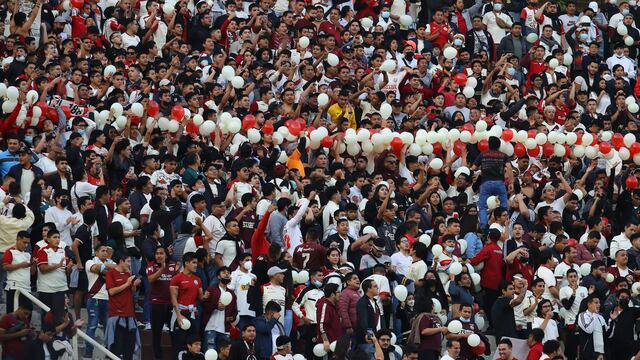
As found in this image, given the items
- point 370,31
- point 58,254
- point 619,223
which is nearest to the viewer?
point 58,254

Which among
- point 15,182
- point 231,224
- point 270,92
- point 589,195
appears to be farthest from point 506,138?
point 15,182

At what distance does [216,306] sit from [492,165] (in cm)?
633

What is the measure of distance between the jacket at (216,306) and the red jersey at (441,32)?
1111 cm

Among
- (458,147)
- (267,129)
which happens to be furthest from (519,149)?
(267,129)

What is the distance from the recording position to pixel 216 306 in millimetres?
22156

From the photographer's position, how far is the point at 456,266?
2381 cm

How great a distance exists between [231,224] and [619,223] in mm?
7433

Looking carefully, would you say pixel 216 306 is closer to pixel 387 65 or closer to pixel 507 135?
pixel 507 135

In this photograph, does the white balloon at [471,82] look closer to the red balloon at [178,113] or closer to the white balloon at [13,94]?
the red balloon at [178,113]

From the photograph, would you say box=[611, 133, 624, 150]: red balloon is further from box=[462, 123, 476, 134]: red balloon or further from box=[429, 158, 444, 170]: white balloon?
box=[429, 158, 444, 170]: white balloon

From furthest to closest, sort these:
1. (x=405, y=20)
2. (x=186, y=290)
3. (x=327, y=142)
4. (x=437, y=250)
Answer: (x=405, y=20)
(x=327, y=142)
(x=437, y=250)
(x=186, y=290)

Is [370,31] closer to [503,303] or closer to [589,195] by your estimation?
[589,195]

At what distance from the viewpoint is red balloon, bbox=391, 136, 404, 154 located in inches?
1077

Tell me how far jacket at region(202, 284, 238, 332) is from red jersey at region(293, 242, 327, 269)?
1214mm
